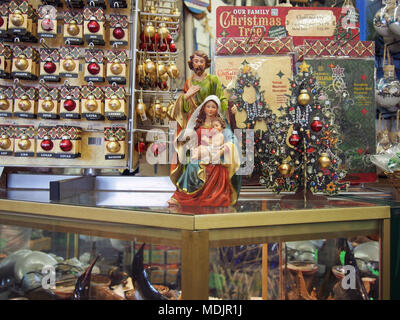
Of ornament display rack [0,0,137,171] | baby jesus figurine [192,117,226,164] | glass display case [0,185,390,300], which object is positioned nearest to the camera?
glass display case [0,185,390,300]

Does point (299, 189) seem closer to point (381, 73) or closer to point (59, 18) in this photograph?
point (381, 73)

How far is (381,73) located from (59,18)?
2131 mm

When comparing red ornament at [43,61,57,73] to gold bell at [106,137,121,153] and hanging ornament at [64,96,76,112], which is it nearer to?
hanging ornament at [64,96,76,112]

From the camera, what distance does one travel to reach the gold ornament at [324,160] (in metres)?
1.41

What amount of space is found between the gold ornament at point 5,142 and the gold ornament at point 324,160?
1.67 m

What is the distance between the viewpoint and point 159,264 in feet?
3.54

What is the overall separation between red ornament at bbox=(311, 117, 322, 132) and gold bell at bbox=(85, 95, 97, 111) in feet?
3.82

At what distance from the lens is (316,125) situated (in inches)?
56.1

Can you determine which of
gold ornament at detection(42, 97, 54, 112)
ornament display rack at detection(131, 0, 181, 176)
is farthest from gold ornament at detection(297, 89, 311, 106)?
gold ornament at detection(42, 97, 54, 112)

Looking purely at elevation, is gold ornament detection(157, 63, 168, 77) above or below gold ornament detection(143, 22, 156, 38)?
below

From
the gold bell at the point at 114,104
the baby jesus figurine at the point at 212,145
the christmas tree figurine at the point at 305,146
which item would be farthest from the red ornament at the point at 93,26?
the christmas tree figurine at the point at 305,146

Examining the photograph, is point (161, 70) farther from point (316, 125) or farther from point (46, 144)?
point (316, 125)

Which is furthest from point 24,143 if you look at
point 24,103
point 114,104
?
point 114,104

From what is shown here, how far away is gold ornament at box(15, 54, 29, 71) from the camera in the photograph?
187 centimetres
